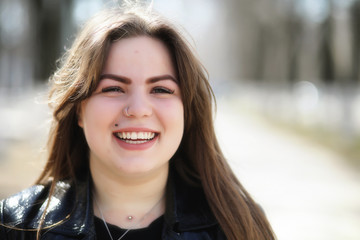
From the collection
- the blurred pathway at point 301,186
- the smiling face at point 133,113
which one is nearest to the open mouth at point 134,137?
the smiling face at point 133,113

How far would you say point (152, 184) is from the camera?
89.0 inches

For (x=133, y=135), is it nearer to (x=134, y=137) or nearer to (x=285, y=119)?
(x=134, y=137)

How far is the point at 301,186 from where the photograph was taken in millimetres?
7277

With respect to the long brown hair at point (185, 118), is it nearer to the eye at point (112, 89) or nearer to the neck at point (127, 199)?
the eye at point (112, 89)

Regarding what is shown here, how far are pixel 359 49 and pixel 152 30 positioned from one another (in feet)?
50.1

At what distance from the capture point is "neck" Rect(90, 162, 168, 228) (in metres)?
2.21

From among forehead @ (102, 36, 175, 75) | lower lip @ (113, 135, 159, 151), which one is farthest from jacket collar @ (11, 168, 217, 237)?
forehead @ (102, 36, 175, 75)

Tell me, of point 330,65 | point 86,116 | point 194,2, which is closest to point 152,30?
point 86,116

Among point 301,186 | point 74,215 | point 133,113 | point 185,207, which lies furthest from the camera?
point 301,186

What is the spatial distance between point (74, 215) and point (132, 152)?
405 millimetres

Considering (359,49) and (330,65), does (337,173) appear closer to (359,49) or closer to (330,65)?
(359,49)

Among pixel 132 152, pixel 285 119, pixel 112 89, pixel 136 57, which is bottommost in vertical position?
pixel 132 152

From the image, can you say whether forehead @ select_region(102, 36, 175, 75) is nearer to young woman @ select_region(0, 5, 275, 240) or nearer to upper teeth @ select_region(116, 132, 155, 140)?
young woman @ select_region(0, 5, 275, 240)

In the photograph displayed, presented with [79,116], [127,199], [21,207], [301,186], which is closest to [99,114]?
[79,116]
